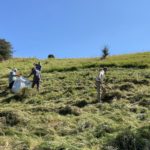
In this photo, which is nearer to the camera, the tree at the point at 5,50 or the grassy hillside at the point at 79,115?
the grassy hillside at the point at 79,115

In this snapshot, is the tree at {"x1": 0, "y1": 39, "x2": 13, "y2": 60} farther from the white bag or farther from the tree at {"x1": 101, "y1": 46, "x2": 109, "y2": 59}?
the white bag

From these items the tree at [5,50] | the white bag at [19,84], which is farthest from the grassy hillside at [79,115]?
the tree at [5,50]

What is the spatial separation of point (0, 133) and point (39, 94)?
9.60 metres

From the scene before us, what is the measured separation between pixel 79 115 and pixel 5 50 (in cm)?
3940

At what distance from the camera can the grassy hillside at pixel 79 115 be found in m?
20.6

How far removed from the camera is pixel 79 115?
25078 millimetres

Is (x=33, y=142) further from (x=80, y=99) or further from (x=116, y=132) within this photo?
(x=80, y=99)

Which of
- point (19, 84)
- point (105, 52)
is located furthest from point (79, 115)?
point (105, 52)

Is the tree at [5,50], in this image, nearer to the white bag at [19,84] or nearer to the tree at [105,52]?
the tree at [105,52]

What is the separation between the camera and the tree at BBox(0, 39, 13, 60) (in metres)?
61.3

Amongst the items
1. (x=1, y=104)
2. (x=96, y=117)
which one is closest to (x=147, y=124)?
(x=96, y=117)

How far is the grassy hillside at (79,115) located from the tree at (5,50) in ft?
77.4

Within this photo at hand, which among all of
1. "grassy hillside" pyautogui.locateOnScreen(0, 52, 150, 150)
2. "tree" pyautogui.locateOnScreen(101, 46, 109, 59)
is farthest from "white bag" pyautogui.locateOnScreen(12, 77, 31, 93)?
"tree" pyautogui.locateOnScreen(101, 46, 109, 59)

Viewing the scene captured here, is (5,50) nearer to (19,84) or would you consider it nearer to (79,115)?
(19,84)
